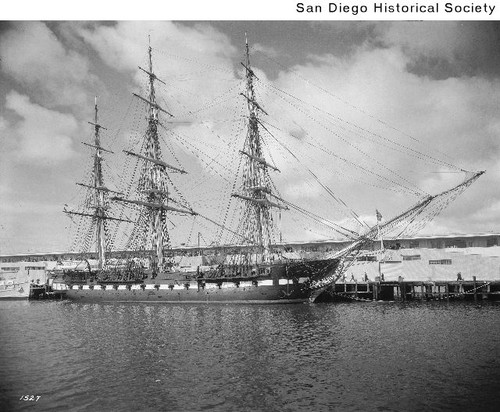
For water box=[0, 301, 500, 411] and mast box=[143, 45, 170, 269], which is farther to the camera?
mast box=[143, 45, 170, 269]

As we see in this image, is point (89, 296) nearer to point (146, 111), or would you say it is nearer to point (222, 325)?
point (146, 111)

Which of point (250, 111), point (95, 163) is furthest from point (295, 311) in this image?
point (95, 163)

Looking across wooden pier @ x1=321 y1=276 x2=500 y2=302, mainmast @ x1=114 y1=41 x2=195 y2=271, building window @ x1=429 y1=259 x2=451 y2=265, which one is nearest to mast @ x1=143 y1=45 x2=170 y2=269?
mainmast @ x1=114 y1=41 x2=195 y2=271

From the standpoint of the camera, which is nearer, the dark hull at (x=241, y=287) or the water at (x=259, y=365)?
the water at (x=259, y=365)

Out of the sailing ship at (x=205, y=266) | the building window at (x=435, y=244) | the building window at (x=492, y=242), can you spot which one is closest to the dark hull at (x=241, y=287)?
the sailing ship at (x=205, y=266)

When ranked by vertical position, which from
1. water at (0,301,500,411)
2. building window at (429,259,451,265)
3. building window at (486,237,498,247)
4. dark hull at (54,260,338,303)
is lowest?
water at (0,301,500,411)

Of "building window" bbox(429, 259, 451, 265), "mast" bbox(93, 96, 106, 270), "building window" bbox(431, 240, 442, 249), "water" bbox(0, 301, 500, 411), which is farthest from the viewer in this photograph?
"building window" bbox(431, 240, 442, 249)

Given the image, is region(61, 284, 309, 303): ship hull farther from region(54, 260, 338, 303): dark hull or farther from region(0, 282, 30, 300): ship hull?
region(0, 282, 30, 300): ship hull

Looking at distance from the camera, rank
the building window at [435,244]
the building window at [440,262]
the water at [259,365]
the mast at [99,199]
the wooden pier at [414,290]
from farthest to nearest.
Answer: the building window at [435,244] < the mast at [99,199] < the building window at [440,262] < the wooden pier at [414,290] < the water at [259,365]

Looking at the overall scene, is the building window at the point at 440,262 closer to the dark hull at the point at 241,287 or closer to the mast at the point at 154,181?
the dark hull at the point at 241,287
